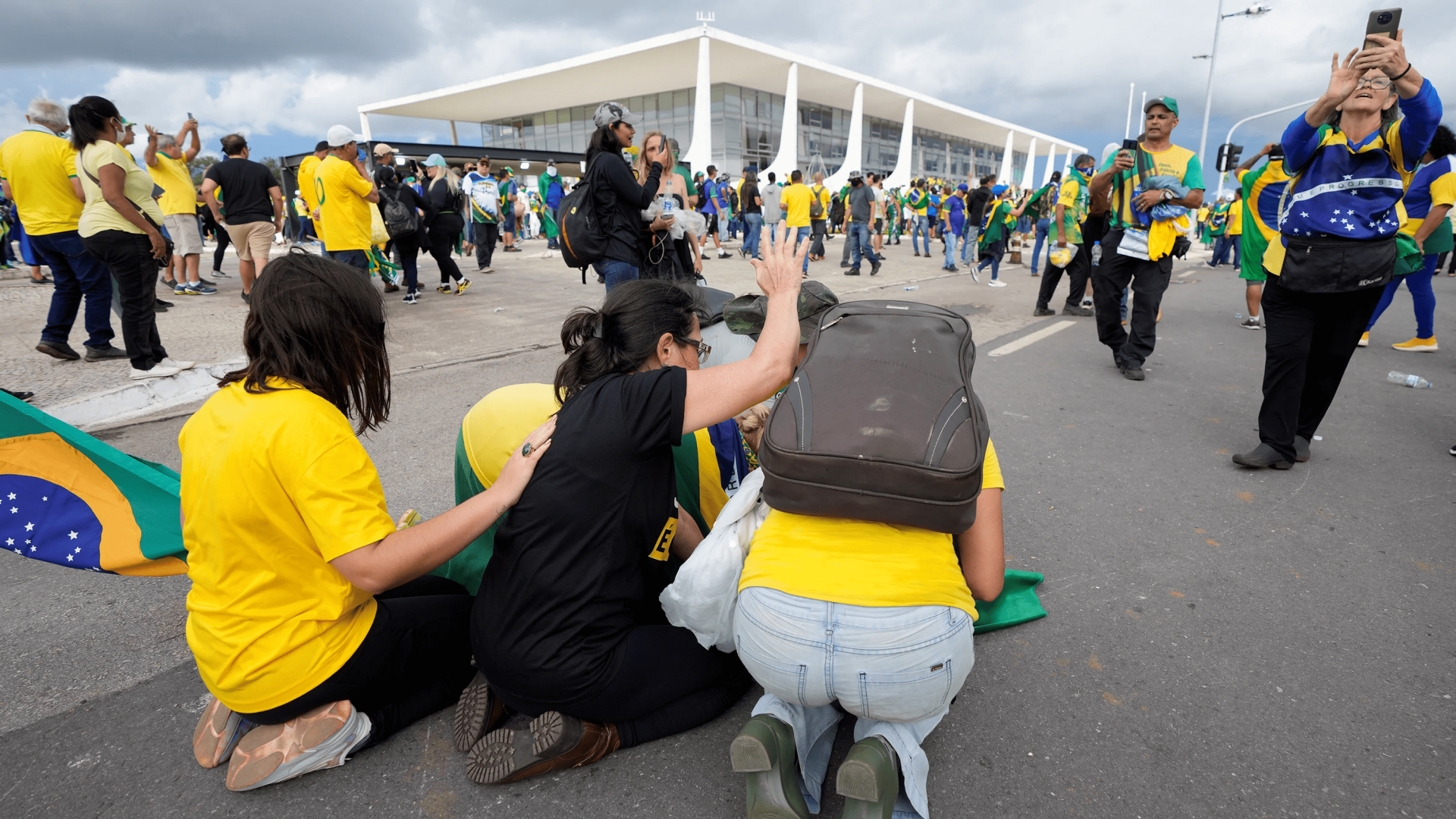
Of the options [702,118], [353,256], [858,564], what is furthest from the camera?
[702,118]

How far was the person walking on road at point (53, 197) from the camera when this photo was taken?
4980 millimetres

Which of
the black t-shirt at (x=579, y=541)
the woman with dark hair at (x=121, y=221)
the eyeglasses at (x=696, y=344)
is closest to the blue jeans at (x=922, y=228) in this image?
the woman with dark hair at (x=121, y=221)

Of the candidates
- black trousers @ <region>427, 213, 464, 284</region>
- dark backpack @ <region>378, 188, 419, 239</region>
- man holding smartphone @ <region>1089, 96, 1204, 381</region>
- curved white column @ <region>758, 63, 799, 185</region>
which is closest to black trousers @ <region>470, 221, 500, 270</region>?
black trousers @ <region>427, 213, 464, 284</region>

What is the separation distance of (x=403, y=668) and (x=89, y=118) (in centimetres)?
522

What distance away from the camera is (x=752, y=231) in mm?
14945

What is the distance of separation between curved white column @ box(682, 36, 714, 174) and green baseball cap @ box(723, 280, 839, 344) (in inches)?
1304

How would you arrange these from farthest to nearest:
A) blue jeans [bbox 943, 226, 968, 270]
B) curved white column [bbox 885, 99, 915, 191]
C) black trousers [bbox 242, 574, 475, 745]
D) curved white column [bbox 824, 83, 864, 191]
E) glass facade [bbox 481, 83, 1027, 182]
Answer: curved white column [bbox 885, 99, 915, 191] < curved white column [bbox 824, 83, 864, 191] < glass facade [bbox 481, 83, 1027, 182] < blue jeans [bbox 943, 226, 968, 270] < black trousers [bbox 242, 574, 475, 745]

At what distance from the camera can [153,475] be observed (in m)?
2.13

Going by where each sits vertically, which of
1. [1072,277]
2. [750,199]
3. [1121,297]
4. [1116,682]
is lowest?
[1116,682]

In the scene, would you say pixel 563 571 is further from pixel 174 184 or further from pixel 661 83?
pixel 661 83

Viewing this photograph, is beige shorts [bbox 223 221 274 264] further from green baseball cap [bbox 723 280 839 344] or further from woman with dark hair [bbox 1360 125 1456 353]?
woman with dark hair [bbox 1360 125 1456 353]

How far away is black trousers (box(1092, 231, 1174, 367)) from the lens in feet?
17.6

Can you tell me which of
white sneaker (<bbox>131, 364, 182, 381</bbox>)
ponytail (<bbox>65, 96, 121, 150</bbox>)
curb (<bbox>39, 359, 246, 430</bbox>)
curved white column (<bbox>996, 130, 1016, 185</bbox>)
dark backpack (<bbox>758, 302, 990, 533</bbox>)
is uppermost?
curved white column (<bbox>996, 130, 1016, 185</bbox>)

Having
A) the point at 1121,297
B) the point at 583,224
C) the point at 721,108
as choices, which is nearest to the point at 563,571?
the point at 583,224
